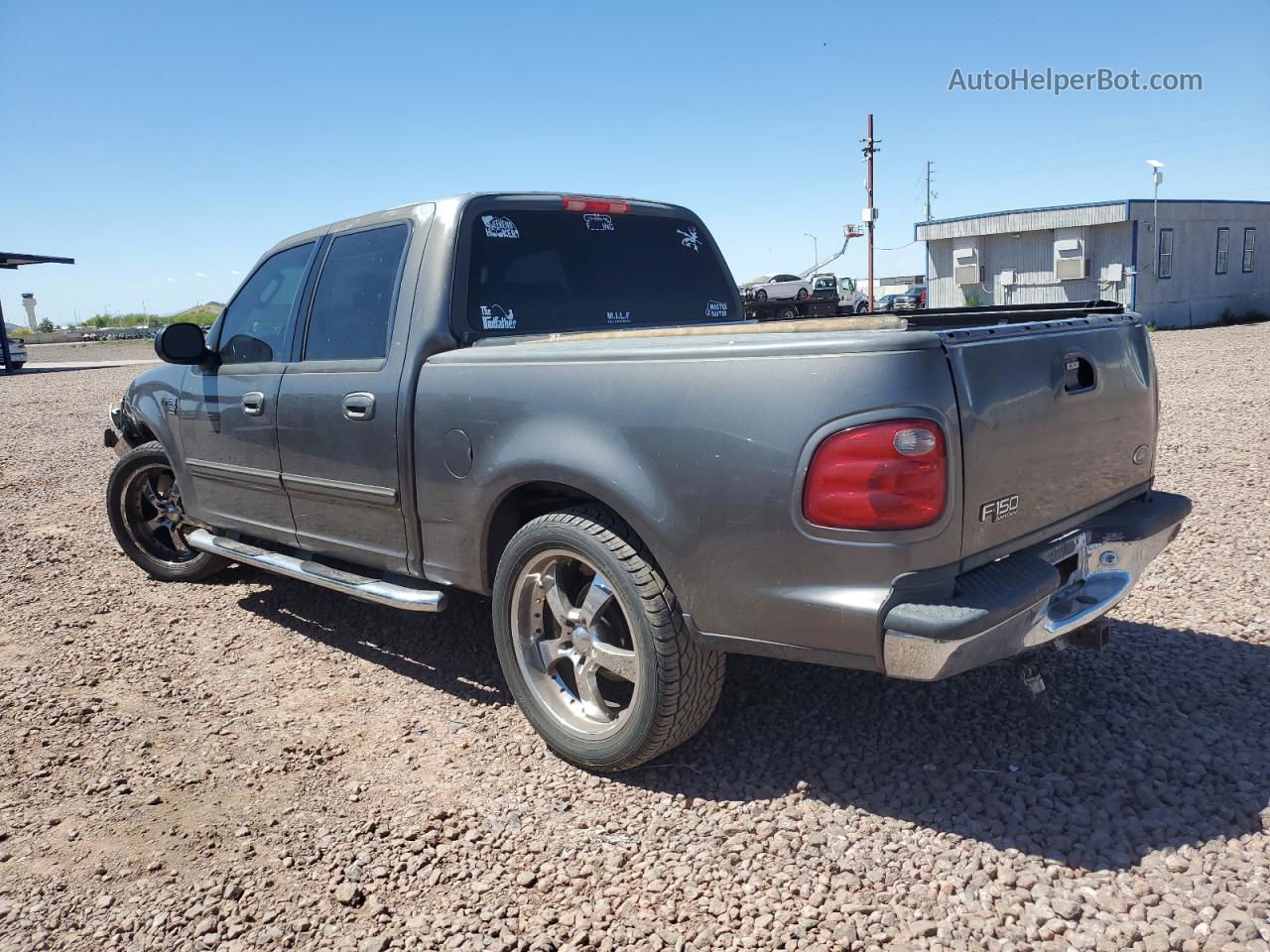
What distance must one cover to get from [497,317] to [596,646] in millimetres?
1480

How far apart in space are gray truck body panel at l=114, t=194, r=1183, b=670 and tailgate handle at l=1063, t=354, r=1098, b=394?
1 cm

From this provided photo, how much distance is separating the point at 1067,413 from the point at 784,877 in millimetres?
1583

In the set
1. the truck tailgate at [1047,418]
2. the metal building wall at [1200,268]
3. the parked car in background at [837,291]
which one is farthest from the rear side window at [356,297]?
the parked car in background at [837,291]

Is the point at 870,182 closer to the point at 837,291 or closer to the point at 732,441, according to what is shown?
the point at 837,291

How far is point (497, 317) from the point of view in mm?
3852

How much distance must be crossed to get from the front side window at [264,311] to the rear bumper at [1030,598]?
3.31 meters

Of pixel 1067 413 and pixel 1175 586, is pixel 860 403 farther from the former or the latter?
pixel 1175 586

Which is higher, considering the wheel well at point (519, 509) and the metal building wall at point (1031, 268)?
the metal building wall at point (1031, 268)

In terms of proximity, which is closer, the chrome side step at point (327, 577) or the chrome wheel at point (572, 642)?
the chrome wheel at point (572, 642)

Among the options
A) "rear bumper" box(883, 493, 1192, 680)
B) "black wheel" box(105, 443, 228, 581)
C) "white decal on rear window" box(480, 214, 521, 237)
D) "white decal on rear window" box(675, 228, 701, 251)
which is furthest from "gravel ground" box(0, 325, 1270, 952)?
"white decal on rear window" box(675, 228, 701, 251)

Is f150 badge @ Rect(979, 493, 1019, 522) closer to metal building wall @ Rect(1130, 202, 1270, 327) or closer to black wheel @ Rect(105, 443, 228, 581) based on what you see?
black wheel @ Rect(105, 443, 228, 581)

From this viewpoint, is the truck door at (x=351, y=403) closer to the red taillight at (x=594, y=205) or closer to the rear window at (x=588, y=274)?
the rear window at (x=588, y=274)

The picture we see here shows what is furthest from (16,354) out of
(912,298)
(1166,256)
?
(1166,256)

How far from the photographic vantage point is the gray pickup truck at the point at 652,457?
2.43 meters
